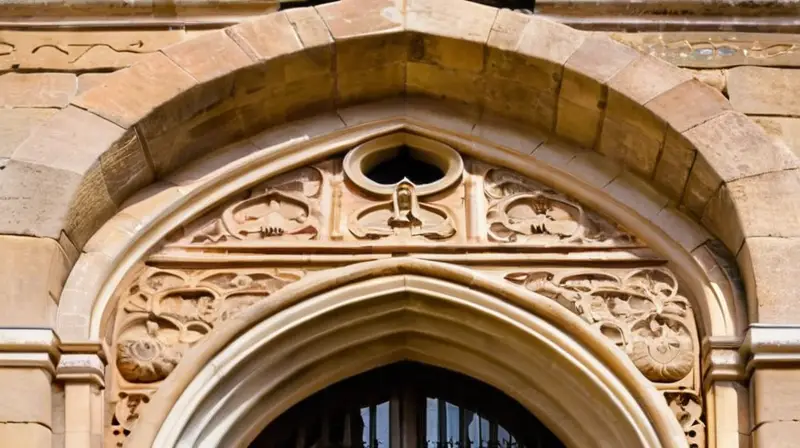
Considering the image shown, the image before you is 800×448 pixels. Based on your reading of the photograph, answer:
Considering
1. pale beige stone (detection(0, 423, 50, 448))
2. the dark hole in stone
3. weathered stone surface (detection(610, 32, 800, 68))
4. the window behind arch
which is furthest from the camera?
the dark hole in stone

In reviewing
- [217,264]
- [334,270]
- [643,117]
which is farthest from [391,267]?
[643,117]

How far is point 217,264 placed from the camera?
8.41m

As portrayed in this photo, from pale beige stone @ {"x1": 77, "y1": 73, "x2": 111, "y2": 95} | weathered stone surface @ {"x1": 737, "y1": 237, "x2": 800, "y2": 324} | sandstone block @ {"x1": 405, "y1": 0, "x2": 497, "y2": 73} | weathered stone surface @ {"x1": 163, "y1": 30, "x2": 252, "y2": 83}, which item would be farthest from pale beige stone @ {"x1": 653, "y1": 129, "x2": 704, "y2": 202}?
pale beige stone @ {"x1": 77, "y1": 73, "x2": 111, "y2": 95}

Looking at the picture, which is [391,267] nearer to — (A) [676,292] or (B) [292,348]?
(B) [292,348]

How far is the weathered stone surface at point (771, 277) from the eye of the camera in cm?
771

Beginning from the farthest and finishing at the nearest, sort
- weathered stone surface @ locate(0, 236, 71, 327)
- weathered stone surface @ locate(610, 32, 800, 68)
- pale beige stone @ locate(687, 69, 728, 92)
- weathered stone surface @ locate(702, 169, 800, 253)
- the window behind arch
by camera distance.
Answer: weathered stone surface @ locate(610, 32, 800, 68) → pale beige stone @ locate(687, 69, 728, 92) → the window behind arch → weathered stone surface @ locate(702, 169, 800, 253) → weathered stone surface @ locate(0, 236, 71, 327)

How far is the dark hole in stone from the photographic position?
8.98m

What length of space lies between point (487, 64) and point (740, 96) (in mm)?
1207

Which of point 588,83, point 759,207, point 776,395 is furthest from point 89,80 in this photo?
point 776,395

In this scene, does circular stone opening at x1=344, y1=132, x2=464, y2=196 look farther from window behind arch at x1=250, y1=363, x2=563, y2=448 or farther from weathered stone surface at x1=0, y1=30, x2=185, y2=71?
weathered stone surface at x1=0, y1=30, x2=185, y2=71

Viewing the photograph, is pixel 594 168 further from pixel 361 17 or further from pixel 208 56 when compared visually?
pixel 208 56

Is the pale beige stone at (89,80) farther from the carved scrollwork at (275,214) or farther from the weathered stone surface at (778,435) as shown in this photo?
the weathered stone surface at (778,435)

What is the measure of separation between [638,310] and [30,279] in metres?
2.68

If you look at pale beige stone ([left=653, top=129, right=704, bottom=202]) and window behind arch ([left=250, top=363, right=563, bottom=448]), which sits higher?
pale beige stone ([left=653, top=129, right=704, bottom=202])
